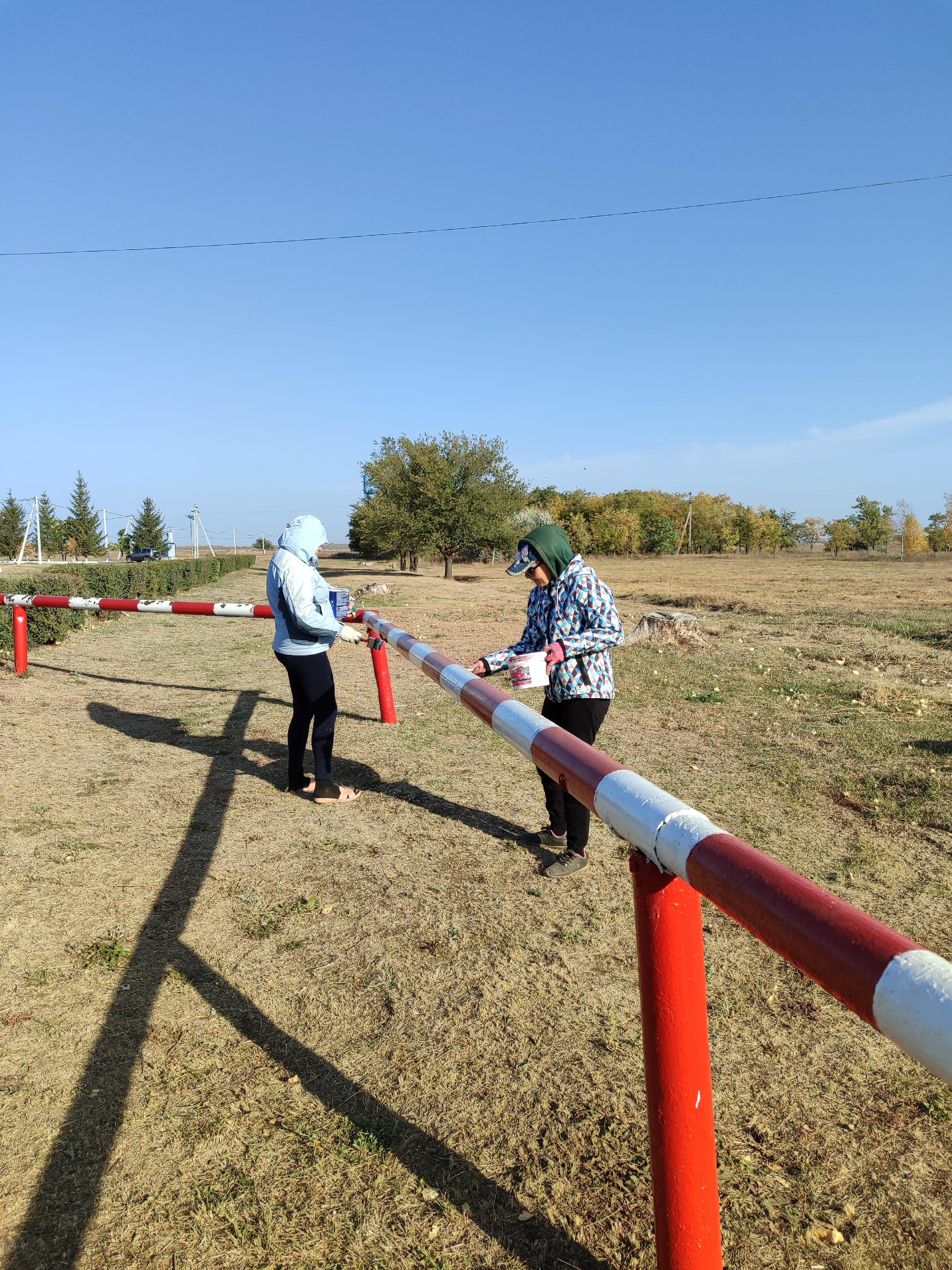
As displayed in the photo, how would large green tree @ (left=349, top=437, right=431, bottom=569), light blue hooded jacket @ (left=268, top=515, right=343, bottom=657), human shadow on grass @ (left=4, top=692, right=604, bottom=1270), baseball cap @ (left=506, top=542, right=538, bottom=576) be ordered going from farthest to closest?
1. large green tree @ (left=349, top=437, right=431, bottom=569)
2. light blue hooded jacket @ (left=268, top=515, right=343, bottom=657)
3. baseball cap @ (left=506, top=542, right=538, bottom=576)
4. human shadow on grass @ (left=4, top=692, right=604, bottom=1270)

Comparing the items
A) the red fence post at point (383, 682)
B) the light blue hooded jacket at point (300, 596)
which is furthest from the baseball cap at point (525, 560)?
the red fence post at point (383, 682)

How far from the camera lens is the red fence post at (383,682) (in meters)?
7.12

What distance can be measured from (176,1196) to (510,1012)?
1.26m

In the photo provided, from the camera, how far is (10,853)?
4.30 m

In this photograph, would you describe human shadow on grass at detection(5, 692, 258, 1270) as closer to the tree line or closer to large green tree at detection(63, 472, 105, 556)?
the tree line

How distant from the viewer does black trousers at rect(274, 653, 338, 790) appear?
5012mm

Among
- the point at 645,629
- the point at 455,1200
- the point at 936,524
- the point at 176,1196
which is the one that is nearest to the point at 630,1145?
the point at 455,1200

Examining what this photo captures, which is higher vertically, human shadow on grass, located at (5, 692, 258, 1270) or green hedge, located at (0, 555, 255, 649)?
green hedge, located at (0, 555, 255, 649)

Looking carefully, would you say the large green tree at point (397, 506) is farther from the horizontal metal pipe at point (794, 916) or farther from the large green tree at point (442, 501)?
the horizontal metal pipe at point (794, 916)

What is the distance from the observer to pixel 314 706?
16.9ft

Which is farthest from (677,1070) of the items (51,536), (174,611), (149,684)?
(51,536)

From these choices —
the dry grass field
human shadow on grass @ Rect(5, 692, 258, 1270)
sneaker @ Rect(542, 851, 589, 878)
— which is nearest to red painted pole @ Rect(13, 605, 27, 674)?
the dry grass field

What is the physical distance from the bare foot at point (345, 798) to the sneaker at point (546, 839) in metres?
1.35

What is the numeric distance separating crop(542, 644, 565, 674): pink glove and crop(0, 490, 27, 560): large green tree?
68.5 meters
